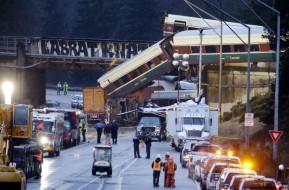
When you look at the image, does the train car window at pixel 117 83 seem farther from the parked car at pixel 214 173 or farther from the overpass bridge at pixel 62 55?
the parked car at pixel 214 173

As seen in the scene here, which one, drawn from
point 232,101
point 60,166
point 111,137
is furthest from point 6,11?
point 60,166

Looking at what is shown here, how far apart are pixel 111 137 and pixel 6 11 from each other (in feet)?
208

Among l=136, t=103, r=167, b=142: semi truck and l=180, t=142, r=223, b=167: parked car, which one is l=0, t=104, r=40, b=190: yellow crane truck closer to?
l=180, t=142, r=223, b=167: parked car

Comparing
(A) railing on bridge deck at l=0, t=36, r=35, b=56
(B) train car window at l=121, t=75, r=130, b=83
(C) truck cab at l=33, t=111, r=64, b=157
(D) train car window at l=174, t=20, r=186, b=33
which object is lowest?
(C) truck cab at l=33, t=111, r=64, b=157

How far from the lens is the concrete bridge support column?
9275cm

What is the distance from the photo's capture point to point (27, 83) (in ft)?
321

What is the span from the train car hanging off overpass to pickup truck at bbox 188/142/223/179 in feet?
96.8

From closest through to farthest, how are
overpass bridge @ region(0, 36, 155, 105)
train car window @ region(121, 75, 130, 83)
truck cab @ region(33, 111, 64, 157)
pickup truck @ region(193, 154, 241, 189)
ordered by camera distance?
pickup truck @ region(193, 154, 241, 189) < truck cab @ region(33, 111, 64, 157) < train car window @ region(121, 75, 130, 83) < overpass bridge @ region(0, 36, 155, 105)

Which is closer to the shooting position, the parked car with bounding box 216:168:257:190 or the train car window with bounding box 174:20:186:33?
the parked car with bounding box 216:168:257:190

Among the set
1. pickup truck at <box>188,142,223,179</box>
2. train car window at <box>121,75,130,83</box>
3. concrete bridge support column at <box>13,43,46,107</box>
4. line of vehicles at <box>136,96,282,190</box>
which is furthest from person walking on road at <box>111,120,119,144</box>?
concrete bridge support column at <box>13,43,46,107</box>

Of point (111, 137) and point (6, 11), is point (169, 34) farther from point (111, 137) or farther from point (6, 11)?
point (6, 11)

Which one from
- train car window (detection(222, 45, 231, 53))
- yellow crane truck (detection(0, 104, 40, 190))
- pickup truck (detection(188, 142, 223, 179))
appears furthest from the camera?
train car window (detection(222, 45, 231, 53))

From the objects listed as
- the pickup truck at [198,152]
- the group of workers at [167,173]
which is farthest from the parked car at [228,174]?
the pickup truck at [198,152]

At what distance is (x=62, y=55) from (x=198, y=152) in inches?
1779
